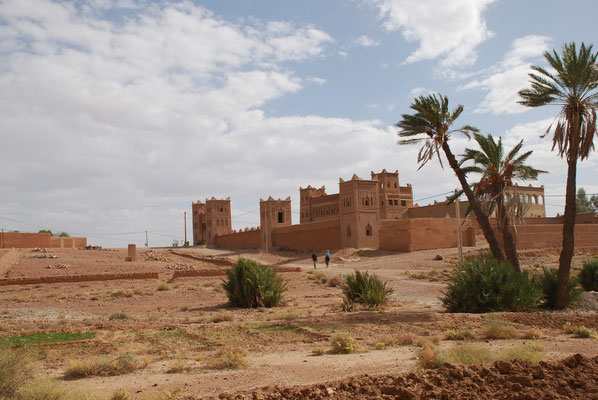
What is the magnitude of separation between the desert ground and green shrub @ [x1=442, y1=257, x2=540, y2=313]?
1.06m

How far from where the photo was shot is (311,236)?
5444cm

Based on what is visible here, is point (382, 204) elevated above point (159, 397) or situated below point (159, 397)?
above

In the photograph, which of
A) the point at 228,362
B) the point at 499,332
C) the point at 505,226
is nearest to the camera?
the point at 228,362

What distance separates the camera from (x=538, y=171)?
24.0 metres

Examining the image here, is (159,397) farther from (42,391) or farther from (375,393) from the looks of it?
(375,393)

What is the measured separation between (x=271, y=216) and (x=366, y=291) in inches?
1695

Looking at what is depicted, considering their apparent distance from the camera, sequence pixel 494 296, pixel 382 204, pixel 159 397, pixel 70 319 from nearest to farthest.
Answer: pixel 159 397 < pixel 494 296 < pixel 70 319 < pixel 382 204

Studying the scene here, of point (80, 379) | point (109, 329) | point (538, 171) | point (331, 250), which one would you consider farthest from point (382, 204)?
point (80, 379)

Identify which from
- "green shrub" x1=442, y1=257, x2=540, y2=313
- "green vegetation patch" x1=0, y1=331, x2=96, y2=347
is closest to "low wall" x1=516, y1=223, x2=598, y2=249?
"green shrub" x1=442, y1=257, x2=540, y2=313

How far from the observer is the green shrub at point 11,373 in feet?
22.6

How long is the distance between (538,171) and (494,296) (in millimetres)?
Answer: 9459

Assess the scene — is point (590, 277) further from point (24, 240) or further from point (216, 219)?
point (216, 219)

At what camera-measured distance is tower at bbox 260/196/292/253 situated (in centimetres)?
5950

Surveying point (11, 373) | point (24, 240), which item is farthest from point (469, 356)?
point (24, 240)
